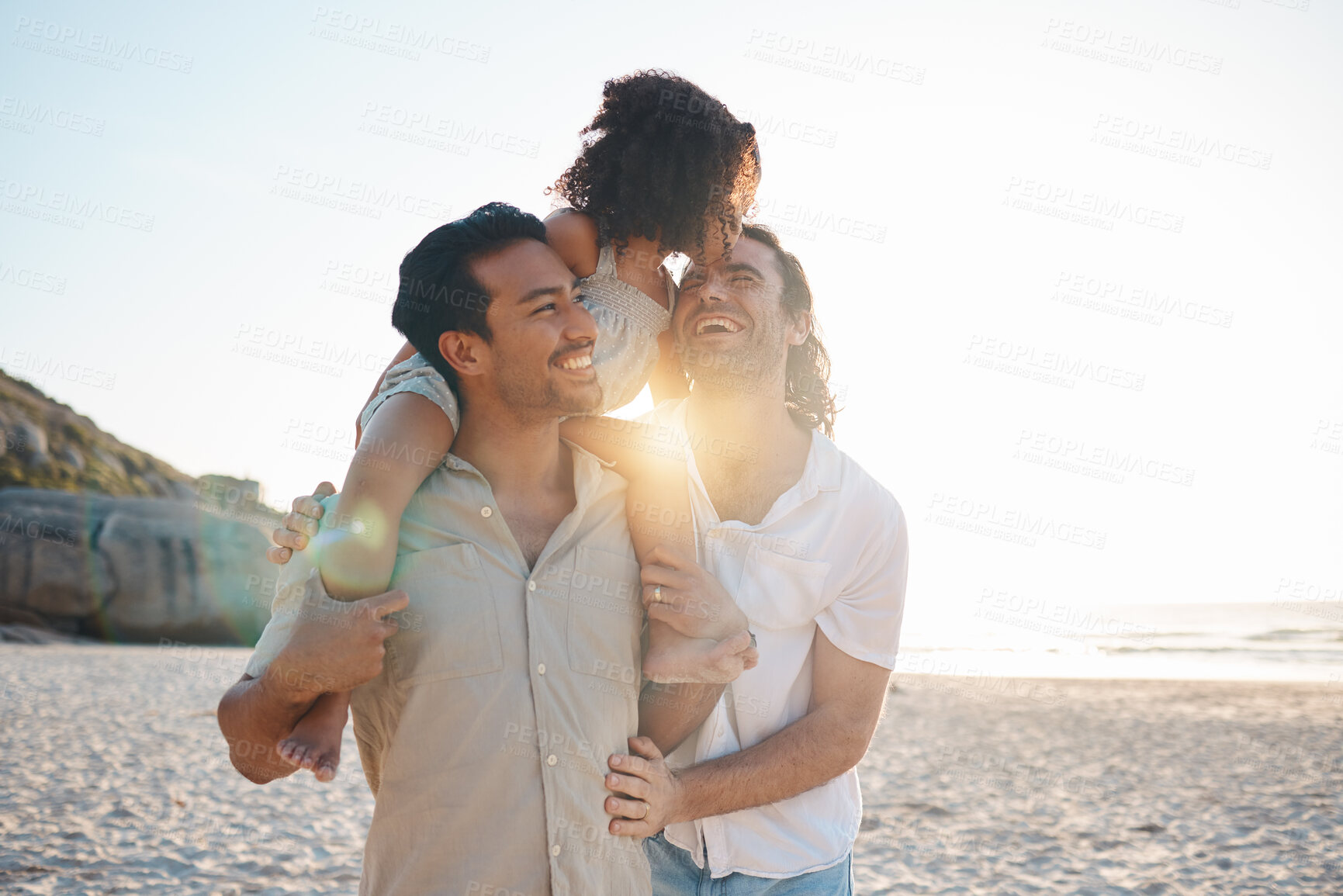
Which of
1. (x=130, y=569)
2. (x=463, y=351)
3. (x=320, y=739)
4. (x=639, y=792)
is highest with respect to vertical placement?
(x=463, y=351)

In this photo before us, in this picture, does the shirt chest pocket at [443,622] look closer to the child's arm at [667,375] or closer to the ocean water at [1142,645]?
the child's arm at [667,375]

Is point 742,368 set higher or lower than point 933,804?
higher

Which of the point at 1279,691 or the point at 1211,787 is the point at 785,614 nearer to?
the point at 1211,787

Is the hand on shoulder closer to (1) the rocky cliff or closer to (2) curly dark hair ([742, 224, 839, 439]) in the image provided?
(2) curly dark hair ([742, 224, 839, 439])

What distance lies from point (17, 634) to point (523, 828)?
74.4ft

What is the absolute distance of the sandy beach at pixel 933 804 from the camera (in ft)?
24.5

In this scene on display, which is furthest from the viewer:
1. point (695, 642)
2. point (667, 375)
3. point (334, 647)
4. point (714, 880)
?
point (667, 375)

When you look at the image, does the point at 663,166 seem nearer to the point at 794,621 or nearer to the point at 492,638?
the point at 794,621

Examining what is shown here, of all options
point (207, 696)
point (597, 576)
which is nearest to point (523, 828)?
point (597, 576)

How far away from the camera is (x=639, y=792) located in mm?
2422

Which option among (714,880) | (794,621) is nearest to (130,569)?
(714,880)

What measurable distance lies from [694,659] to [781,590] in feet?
1.94

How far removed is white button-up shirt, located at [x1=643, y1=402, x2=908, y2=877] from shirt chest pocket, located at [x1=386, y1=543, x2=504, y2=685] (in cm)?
85

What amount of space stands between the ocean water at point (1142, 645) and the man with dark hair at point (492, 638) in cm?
967
